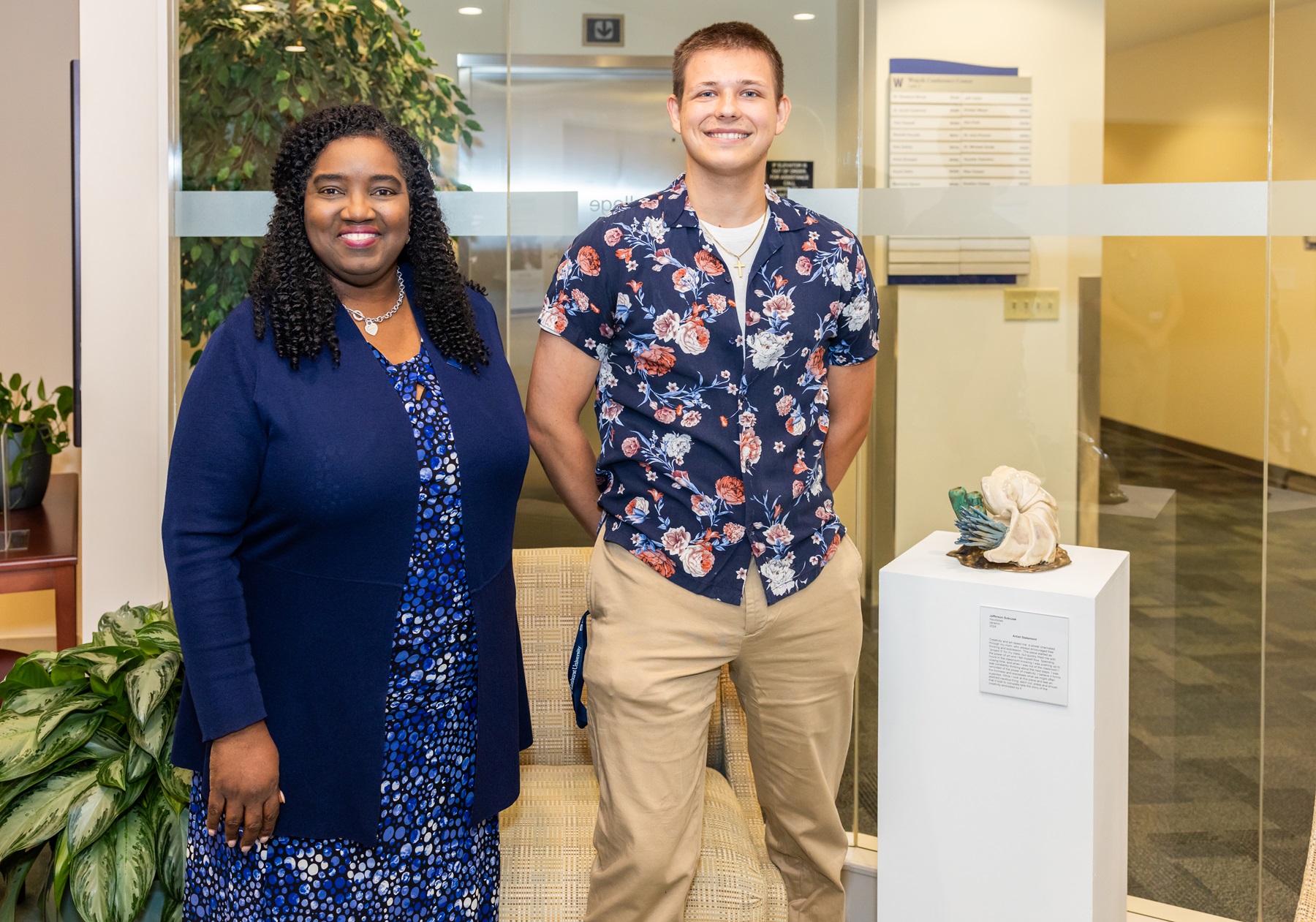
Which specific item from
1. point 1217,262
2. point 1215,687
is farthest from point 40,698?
point 1217,262

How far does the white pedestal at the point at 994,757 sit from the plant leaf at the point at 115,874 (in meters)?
1.40

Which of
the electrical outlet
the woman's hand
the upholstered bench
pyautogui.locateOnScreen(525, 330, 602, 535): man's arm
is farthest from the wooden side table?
the electrical outlet

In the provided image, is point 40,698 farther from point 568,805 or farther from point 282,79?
point 282,79

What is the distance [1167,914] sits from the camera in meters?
2.60

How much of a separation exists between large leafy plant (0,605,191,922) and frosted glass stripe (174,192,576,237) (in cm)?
126

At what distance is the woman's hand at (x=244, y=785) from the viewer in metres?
1.51

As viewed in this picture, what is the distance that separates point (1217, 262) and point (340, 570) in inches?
85.9

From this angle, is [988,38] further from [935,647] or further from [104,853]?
[104,853]

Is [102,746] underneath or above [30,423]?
underneath

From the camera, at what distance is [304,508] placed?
1521 millimetres

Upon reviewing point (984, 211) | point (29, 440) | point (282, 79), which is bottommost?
point (29, 440)

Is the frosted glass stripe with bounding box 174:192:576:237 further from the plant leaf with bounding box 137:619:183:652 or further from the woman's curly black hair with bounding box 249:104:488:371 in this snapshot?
the woman's curly black hair with bounding box 249:104:488:371

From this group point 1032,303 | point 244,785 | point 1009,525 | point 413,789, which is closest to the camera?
point 244,785

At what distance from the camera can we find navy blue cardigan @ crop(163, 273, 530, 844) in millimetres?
1496
